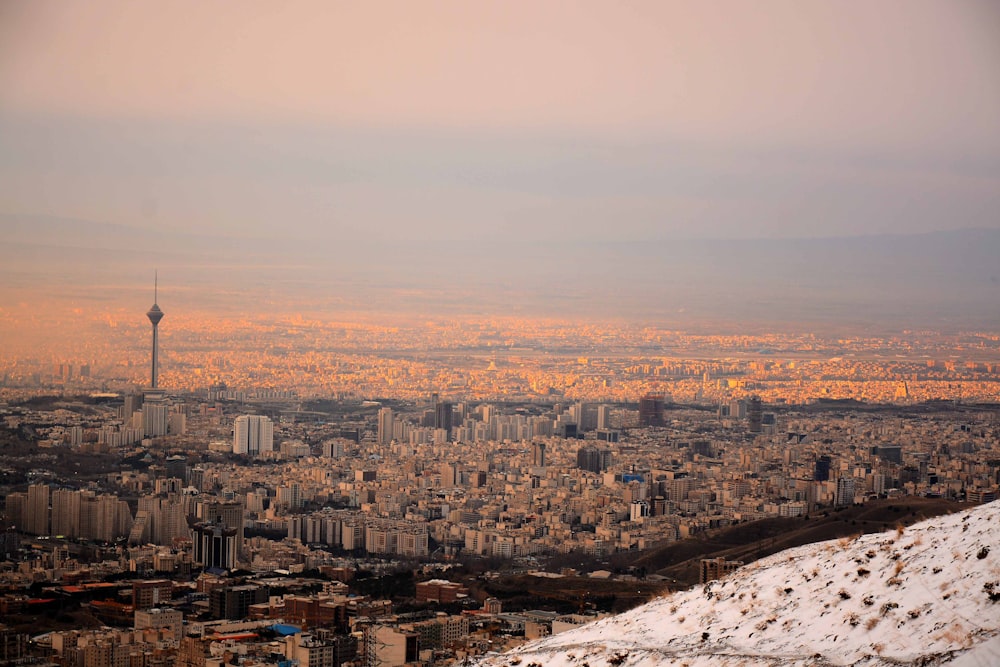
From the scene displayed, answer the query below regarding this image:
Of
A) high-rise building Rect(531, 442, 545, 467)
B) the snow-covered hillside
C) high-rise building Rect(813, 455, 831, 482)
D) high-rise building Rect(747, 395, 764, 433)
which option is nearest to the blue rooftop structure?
the snow-covered hillside

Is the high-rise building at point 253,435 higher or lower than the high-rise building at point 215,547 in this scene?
higher

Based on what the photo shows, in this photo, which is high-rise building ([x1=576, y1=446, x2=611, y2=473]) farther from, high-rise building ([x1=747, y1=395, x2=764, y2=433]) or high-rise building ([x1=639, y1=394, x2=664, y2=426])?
high-rise building ([x1=747, y1=395, x2=764, y2=433])

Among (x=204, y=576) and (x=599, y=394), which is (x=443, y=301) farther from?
(x=204, y=576)

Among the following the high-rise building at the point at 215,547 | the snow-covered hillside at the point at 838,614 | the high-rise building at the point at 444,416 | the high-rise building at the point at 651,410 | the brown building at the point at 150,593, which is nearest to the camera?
the snow-covered hillside at the point at 838,614

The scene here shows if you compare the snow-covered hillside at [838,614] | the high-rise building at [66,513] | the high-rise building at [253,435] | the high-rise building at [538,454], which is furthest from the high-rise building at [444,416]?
the snow-covered hillside at [838,614]

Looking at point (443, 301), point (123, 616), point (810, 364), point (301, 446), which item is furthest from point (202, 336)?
point (123, 616)

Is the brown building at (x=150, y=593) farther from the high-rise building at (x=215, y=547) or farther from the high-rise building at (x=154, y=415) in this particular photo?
the high-rise building at (x=154, y=415)

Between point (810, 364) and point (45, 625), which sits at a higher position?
point (810, 364)
